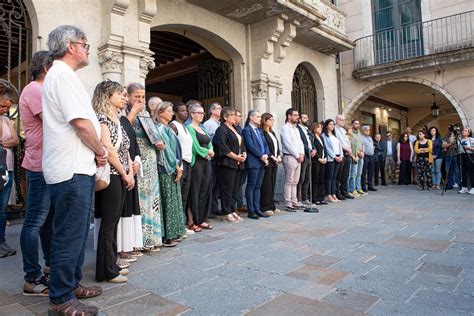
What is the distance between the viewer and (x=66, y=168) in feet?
6.86

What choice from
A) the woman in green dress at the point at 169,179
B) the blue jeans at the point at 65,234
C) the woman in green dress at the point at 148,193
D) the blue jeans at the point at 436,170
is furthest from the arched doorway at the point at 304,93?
the blue jeans at the point at 65,234

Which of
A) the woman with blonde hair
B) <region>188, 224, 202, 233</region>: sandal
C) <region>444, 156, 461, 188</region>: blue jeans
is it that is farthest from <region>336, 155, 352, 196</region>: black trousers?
the woman with blonde hair

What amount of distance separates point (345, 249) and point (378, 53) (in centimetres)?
1095

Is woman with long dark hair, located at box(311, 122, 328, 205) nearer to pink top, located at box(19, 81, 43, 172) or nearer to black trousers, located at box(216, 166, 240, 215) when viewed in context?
black trousers, located at box(216, 166, 240, 215)

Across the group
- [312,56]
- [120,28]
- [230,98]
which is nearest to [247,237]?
[120,28]

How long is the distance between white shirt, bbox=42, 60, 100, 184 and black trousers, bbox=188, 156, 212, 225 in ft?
8.75

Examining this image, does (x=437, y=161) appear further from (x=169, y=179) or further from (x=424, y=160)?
(x=169, y=179)

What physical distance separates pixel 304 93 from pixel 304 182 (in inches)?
179

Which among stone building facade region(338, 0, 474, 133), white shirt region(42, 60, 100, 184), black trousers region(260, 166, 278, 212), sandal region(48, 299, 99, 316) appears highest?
stone building facade region(338, 0, 474, 133)

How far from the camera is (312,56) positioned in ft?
35.7

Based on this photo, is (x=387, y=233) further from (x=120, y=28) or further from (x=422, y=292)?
(x=120, y=28)

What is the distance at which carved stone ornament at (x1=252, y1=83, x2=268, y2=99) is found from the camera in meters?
8.41

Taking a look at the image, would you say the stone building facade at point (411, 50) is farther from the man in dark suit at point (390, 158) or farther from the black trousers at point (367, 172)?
the black trousers at point (367, 172)

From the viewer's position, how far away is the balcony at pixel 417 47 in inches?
433
